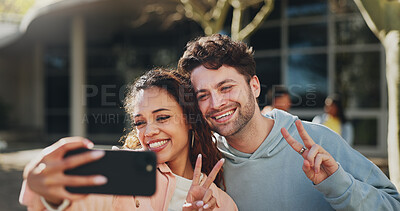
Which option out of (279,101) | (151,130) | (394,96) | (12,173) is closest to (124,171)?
(151,130)

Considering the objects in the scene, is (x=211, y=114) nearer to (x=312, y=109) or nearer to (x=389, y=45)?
(x=389, y=45)

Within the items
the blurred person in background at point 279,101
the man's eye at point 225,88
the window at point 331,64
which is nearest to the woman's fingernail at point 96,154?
the man's eye at point 225,88

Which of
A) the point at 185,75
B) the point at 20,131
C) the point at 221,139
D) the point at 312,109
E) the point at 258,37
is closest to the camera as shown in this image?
the point at 185,75

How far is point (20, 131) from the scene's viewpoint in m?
16.0

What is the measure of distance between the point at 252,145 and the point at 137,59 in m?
12.5

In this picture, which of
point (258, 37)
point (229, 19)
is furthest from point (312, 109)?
point (229, 19)

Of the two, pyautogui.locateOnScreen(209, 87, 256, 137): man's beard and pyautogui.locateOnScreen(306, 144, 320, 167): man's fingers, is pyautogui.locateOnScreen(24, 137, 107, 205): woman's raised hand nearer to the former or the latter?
pyautogui.locateOnScreen(306, 144, 320, 167): man's fingers

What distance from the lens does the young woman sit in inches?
64.1

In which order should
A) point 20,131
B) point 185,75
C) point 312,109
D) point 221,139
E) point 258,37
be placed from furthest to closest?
point 20,131 < point 258,37 < point 312,109 < point 221,139 < point 185,75

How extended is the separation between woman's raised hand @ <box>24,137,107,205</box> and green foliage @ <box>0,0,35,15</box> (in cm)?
2996

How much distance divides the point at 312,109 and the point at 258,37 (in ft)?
9.00

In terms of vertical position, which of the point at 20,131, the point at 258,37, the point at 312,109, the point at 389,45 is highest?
the point at 258,37

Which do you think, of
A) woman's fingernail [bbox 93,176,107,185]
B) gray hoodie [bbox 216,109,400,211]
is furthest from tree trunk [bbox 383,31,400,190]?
woman's fingernail [bbox 93,176,107,185]

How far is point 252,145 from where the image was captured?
7.44ft
